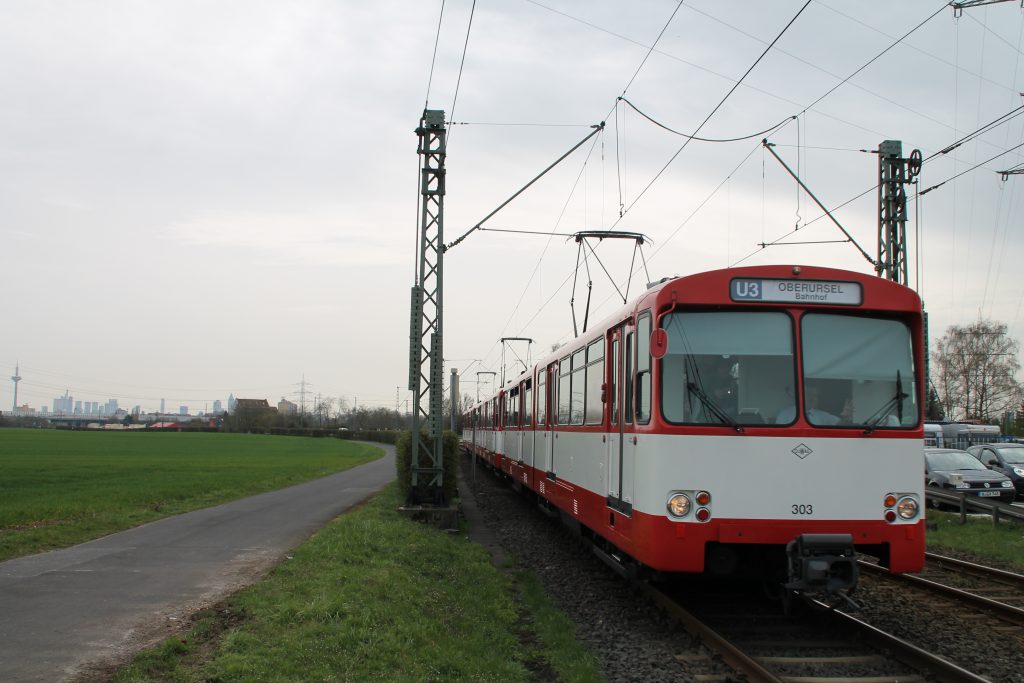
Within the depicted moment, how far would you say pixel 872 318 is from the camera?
752cm

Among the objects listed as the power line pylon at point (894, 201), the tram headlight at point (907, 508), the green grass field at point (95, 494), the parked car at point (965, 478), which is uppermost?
the power line pylon at point (894, 201)

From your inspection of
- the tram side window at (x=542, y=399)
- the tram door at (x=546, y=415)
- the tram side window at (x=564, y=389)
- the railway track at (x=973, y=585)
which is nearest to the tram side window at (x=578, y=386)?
the tram side window at (x=564, y=389)

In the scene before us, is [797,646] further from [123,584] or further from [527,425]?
[527,425]

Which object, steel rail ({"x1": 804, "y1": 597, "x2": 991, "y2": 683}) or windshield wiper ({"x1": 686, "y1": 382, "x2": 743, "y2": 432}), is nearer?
steel rail ({"x1": 804, "y1": 597, "x2": 991, "y2": 683})

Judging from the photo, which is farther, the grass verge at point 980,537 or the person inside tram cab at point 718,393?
the grass verge at point 980,537

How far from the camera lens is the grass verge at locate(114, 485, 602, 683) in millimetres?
6137

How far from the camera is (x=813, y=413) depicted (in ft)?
23.7

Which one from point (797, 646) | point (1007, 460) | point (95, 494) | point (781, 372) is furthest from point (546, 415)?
point (1007, 460)

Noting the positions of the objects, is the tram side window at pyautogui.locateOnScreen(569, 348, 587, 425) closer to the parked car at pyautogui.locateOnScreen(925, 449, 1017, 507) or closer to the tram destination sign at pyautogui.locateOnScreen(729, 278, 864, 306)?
the tram destination sign at pyautogui.locateOnScreen(729, 278, 864, 306)

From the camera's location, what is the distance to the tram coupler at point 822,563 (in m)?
6.65

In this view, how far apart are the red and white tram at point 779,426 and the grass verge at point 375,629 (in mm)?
1397

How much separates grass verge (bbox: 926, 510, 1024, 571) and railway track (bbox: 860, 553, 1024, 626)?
1.11m

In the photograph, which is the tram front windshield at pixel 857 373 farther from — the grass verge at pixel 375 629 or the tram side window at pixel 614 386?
the grass verge at pixel 375 629

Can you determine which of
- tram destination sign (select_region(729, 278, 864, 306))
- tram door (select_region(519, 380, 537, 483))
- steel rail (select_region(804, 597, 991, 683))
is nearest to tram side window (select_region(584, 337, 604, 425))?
tram destination sign (select_region(729, 278, 864, 306))
